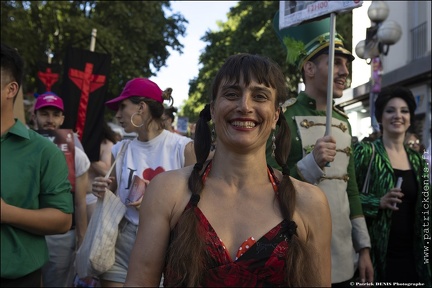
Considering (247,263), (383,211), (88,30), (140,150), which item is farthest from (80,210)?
(88,30)

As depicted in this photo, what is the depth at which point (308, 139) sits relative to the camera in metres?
3.69

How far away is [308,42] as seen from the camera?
416 centimetres

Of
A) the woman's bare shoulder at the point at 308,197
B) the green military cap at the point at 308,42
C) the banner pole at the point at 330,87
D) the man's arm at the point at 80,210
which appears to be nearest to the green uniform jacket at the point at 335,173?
the banner pole at the point at 330,87

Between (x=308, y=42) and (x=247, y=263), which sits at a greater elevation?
(x=308, y=42)

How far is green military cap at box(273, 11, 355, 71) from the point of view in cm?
398

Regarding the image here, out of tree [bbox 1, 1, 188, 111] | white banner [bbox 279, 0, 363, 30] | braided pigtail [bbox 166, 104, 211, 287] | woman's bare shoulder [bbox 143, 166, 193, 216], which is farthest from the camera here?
tree [bbox 1, 1, 188, 111]

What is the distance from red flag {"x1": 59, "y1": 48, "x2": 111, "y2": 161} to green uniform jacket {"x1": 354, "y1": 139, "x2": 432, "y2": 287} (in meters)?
5.27

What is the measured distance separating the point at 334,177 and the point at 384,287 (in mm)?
1204

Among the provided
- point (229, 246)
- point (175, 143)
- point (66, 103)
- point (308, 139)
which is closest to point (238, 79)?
point (229, 246)

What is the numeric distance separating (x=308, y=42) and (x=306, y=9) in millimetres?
275

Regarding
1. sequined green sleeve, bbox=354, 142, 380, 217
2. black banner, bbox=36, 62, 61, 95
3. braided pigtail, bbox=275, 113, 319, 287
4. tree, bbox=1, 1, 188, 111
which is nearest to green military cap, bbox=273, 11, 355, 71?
sequined green sleeve, bbox=354, 142, 380, 217

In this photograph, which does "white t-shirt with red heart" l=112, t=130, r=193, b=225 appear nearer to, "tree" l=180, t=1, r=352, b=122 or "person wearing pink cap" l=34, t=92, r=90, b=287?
"person wearing pink cap" l=34, t=92, r=90, b=287

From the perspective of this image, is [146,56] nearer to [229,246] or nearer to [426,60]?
[426,60]

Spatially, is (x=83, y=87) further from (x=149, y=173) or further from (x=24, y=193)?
(x=24, y=193)
